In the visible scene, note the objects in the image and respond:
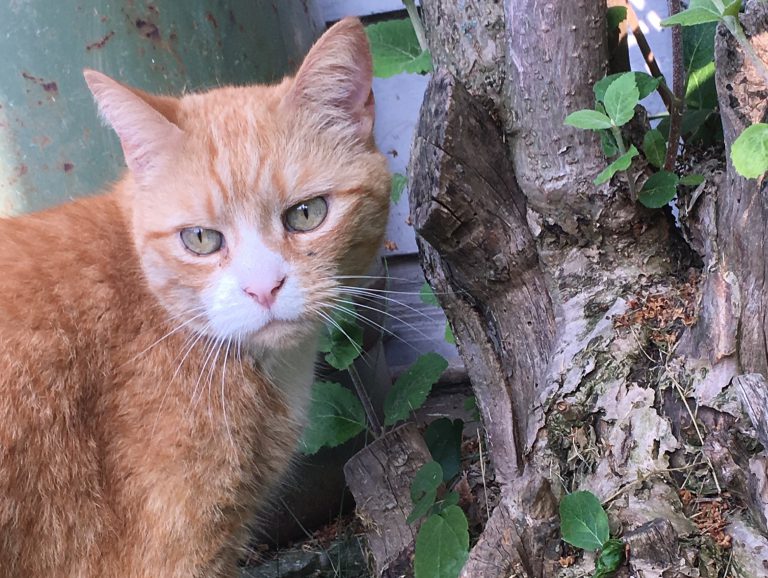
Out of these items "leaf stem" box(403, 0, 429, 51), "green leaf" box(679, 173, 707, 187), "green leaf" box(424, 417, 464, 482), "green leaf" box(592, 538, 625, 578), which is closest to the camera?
"green leaf" box(592, 538, 625, 578)

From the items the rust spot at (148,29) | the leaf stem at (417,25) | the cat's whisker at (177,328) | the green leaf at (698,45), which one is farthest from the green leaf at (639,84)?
the rust spot at (148,29)

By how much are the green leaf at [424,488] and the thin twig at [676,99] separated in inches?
30.8

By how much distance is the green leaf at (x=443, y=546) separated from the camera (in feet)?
4.50

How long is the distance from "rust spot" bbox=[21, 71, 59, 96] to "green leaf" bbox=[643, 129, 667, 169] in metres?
1.25

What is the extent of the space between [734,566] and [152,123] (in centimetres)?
117

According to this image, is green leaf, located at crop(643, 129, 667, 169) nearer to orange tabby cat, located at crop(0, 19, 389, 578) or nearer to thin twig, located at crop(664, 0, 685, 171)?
thin twig, located at crop(664, 0, 685, 171)

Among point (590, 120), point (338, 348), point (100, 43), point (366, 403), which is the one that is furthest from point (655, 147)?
point (100, 43)

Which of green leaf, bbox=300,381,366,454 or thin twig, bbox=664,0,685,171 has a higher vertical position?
thin twig, bbox=664,0,685,171

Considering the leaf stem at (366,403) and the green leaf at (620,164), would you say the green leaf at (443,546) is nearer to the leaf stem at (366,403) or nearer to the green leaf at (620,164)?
the leaf stem at (366,403)

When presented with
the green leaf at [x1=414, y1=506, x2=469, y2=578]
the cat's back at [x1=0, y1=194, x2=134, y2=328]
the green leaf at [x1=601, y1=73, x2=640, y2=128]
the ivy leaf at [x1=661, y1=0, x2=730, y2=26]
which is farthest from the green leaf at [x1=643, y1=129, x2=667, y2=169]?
the cat's back at [x1=0, y1=194, x2=134, y2=328]

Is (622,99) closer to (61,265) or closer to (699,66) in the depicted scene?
(699,66)

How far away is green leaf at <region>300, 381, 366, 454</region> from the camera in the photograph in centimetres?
187

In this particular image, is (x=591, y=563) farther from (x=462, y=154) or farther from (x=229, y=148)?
(x=229, y=148)

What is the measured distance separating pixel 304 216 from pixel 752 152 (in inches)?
28.7
